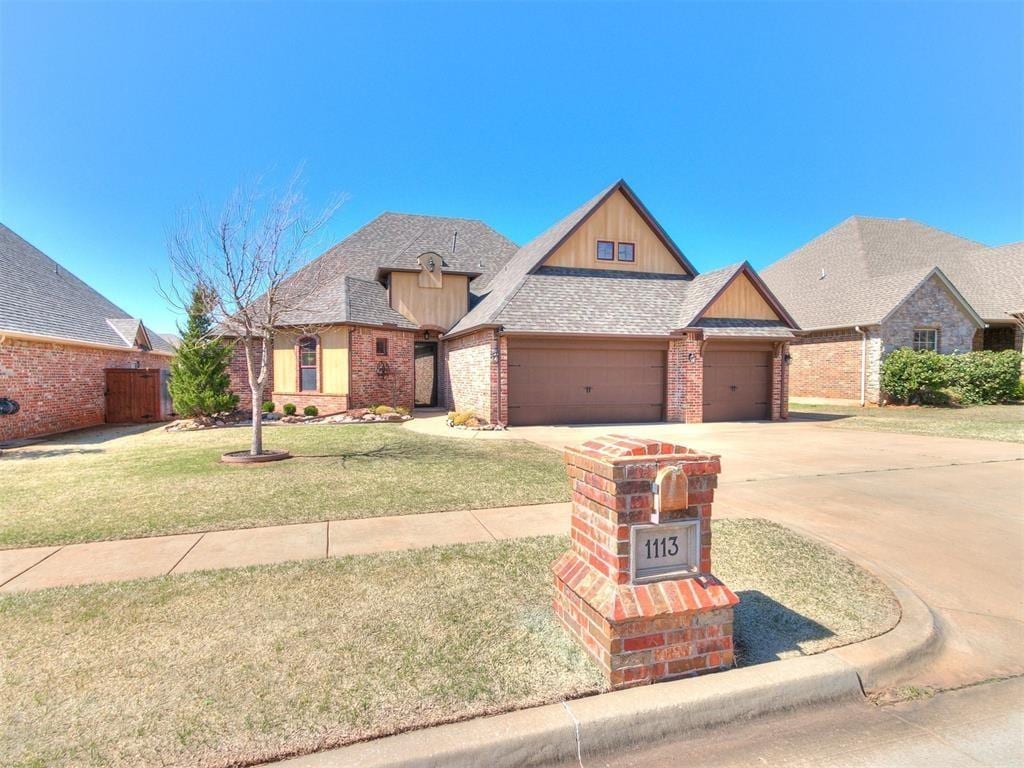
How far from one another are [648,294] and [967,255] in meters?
22.6

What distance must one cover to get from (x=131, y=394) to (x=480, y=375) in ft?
39.2

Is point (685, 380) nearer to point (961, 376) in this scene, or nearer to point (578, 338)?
point (578, 338)

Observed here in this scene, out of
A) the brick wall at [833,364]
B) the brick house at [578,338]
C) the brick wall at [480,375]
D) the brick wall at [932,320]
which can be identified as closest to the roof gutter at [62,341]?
the brick house at [578,338]

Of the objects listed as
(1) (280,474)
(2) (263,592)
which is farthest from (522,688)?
(1) (280,474)

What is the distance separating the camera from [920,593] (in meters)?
3.75

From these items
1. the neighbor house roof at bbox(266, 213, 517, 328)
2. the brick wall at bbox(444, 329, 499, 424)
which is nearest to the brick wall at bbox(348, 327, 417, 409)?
the neighbor house roof at bbox(266, 213, 517, 328)

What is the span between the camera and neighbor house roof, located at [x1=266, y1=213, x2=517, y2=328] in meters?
17.4

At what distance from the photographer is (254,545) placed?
4.61 m

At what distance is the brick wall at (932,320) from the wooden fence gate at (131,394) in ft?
92.1

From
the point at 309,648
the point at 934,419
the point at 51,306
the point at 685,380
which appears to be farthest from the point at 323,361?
the point at 934,419

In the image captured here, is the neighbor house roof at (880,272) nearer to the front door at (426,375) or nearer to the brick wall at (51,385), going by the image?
the front door at (426,375)

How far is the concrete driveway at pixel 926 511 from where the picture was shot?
331cm

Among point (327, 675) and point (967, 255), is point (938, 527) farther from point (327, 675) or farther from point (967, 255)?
point (967, 255)

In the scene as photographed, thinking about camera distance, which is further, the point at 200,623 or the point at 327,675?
the point at 200,623
